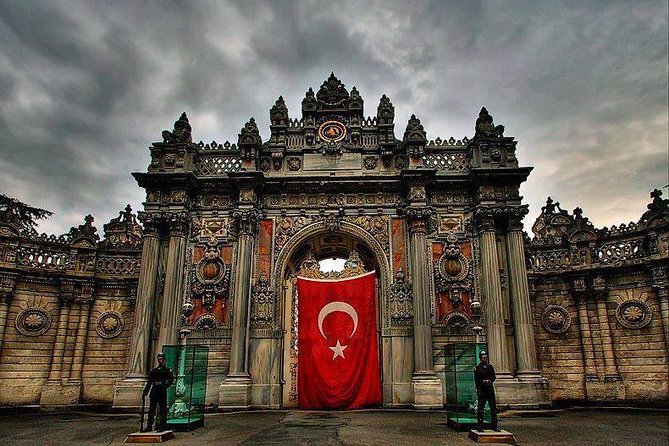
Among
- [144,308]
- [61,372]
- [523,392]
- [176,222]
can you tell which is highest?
[176,222]

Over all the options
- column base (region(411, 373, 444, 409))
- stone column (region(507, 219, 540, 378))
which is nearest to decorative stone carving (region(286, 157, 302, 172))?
stone column (region(507, 219, 540, 378))

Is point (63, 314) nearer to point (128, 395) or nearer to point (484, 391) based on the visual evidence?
point (128, 395)

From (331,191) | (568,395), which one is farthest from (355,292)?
(568,395)

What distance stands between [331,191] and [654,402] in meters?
15.2

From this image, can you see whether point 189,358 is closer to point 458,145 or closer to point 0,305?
point 0,305

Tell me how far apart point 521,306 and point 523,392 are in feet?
10.9

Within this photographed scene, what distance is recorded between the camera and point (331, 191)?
21.3 metres

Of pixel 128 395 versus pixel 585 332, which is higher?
pixel 585 332

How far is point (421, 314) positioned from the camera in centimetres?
1914

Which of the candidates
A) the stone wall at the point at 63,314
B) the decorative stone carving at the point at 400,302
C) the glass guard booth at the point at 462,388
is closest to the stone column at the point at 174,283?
the stone wall at the point at 63,314

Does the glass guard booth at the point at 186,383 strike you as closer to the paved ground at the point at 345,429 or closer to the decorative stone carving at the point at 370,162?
the paved ground at the point at 345,429

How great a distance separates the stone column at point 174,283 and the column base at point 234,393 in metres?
2.82

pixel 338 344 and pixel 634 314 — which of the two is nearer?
pixel 634 314

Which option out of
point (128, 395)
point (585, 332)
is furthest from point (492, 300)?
point (128, 395)
